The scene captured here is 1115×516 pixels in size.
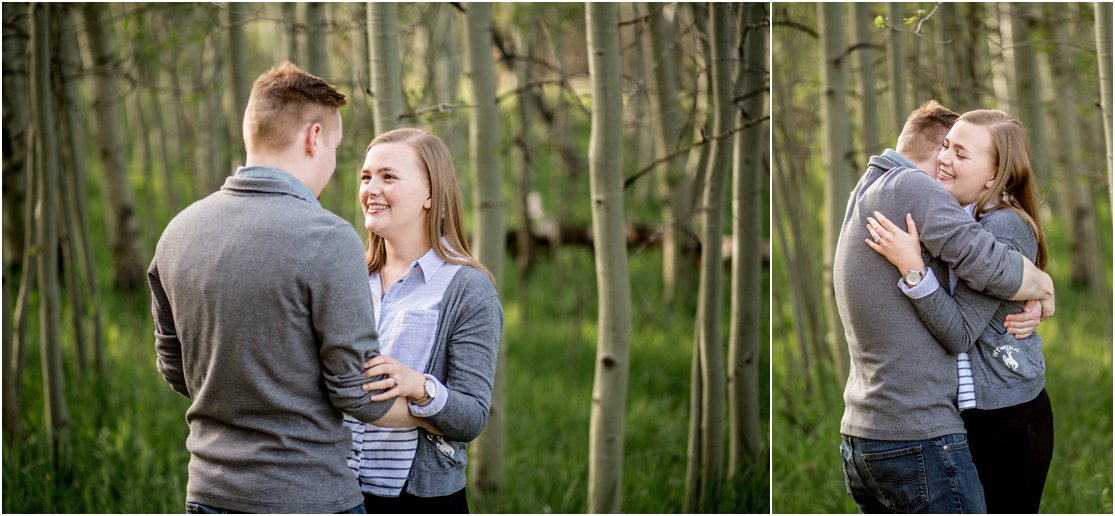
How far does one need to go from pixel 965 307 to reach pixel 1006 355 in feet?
0.50

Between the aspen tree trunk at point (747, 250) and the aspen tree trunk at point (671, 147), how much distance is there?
4.29 ft

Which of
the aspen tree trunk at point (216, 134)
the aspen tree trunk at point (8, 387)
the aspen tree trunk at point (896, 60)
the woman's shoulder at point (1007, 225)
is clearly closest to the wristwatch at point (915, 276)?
the woman's shoulder at point (1007, 225)

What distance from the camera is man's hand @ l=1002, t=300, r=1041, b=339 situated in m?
2.14

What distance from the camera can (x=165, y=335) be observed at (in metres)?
1.95

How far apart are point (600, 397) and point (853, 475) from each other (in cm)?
121

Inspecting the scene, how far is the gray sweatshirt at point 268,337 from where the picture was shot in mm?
1769

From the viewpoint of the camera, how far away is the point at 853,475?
2.27 m

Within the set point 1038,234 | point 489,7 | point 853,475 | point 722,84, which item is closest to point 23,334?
point 489,7

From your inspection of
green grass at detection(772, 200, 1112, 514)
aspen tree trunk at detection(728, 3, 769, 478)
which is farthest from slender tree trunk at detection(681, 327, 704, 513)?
green grass at detection(772, 200, 1112, 514)

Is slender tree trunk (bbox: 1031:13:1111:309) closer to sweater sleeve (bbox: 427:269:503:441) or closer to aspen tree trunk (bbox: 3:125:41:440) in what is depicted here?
sweater sleeve (bbox: 427:269:503:441)

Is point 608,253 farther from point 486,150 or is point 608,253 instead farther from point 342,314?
point 342,314

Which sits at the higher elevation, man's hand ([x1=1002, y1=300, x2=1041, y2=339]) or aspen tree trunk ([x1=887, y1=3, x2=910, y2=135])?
aspen tree trunk ([x1=887, y1=3, x2=910, y2=135])

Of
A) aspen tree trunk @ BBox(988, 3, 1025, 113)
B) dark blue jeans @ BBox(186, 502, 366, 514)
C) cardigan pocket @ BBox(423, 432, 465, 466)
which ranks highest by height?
aspen tree trunk @ BBox(988, 3, 1025, 113)

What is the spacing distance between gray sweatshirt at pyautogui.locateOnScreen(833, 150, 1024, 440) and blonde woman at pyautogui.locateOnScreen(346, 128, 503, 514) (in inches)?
33.3
